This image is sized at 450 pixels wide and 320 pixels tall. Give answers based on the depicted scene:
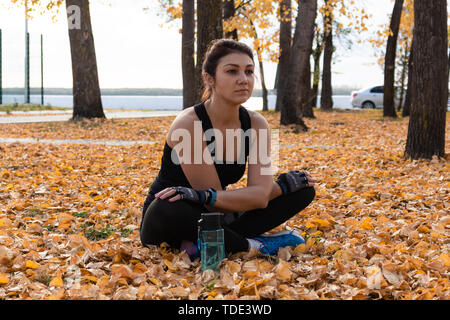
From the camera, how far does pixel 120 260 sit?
3264 mm

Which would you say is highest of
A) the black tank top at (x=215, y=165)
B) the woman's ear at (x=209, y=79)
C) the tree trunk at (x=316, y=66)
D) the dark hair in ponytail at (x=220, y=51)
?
the tree trunk at (x=316, y=66)

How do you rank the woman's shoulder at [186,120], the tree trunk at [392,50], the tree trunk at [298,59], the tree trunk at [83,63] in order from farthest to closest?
the tree trunk at [392,50] → the tree trunk at [83,63] → the tree trunk at [298,59] → the woman's shoulder at [186,120]

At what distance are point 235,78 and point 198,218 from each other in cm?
89

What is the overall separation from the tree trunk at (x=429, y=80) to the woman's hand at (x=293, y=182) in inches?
162

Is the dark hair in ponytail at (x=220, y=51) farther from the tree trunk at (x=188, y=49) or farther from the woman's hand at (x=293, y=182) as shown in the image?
the tree trunk at (x=188, y=49)

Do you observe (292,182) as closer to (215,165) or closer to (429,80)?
(215,165)

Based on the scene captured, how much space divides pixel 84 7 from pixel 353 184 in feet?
32.4

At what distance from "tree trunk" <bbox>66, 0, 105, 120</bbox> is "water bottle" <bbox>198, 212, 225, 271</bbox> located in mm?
11122

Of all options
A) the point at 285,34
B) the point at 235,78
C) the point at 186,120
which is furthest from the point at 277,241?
the point at 285,34

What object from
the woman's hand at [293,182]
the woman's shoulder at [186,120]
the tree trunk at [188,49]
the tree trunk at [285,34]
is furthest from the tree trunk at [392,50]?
the woman's shoulder at [186,120]

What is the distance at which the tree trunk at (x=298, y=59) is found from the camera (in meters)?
11.6

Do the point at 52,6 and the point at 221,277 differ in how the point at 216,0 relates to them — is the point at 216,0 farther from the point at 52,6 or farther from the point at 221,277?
the point at 52,6

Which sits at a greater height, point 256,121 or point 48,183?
point 256,121
